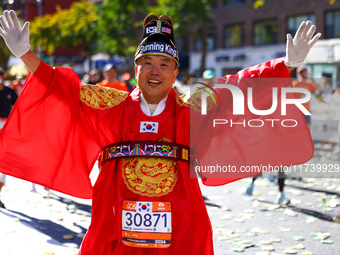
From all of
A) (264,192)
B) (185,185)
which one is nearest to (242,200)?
(264,192)

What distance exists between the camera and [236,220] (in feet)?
20.7

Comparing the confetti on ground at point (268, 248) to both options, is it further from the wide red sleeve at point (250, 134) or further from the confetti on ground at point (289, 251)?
the wide red sleeve at point (250, 134)

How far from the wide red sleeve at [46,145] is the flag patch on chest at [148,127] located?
441 mm

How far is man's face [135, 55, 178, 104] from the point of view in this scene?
119 inches

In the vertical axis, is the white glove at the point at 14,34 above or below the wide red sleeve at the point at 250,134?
above

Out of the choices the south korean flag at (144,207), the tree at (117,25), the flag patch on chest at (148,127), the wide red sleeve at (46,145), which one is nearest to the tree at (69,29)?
the tree at (117,25)

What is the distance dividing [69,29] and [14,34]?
34.4 meters

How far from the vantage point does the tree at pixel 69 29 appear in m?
33.9

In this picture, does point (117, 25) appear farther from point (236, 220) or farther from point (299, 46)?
point (299, 46)

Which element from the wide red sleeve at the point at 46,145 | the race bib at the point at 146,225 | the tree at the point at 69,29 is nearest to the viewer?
the race bib at the point at 146,225

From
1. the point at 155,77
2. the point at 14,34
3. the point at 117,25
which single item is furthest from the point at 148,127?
the point at 117,25

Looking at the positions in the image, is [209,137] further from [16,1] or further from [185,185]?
[16,1]

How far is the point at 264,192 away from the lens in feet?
26.2

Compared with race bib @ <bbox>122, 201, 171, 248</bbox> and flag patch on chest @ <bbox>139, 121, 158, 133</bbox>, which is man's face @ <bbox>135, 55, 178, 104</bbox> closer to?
flag patch on chest @ <bbox>139, 121, 158, 133</bbox>
